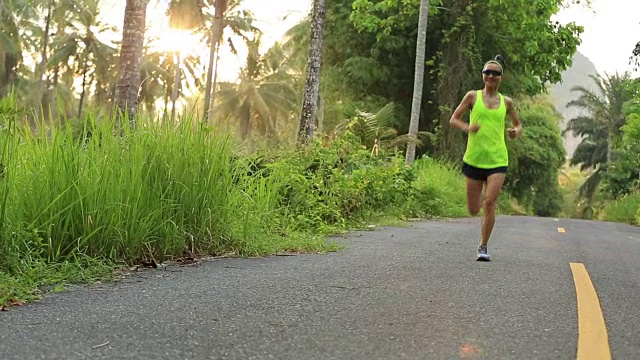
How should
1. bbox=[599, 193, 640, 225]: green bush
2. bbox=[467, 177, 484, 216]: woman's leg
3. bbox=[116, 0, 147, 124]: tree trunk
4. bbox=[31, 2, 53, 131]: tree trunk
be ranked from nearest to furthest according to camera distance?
bbox=[467, 177, 484, 216]: woman's leg → bbox=[116, 0, 147, 124]: tree trunk → bbox=[599, 193, 640, 225]: green bush → bbox=[31, 2, 53, 131]: tree trunk

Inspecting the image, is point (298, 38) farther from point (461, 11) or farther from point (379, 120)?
point (379, 120)

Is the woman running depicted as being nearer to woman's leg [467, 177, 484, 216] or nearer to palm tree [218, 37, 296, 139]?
woman's leg [467, 177, 484, 216]

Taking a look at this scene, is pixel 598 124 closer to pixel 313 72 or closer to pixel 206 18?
pixel 206 18

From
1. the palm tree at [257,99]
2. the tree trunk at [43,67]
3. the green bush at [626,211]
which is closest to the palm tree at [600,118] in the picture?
the green bush at [626,211]

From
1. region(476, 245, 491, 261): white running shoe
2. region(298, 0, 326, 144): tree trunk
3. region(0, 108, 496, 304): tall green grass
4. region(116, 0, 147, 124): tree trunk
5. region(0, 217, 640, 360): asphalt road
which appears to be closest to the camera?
region(0, 217, 640, 360): asphalt road

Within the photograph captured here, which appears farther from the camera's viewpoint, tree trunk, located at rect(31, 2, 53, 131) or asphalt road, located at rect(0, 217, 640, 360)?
tree trunk, located at rect(31, 2, 53, 131)

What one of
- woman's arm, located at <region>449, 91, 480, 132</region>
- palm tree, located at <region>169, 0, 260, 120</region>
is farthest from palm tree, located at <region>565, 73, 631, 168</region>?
woman's arm, located at <region>449, 91, 480, 132</region>

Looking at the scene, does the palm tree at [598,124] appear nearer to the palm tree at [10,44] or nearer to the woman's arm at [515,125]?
the palm tree at [10,44]

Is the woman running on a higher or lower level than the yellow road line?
higher

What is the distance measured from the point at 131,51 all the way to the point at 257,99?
4560 centimetres

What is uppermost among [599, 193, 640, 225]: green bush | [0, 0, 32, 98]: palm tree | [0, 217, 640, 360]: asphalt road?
[0, 0, 32, 98]: palm tree

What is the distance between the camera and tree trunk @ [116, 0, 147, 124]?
10.6 metres

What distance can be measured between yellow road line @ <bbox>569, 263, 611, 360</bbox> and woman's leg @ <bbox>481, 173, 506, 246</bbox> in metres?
1.47

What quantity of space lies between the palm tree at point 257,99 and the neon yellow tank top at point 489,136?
49.2 meters
